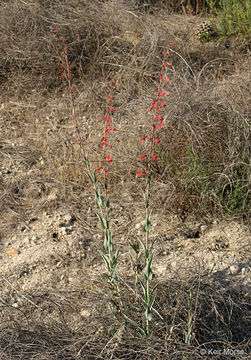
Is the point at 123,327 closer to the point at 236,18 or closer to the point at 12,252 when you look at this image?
the point at 12,252

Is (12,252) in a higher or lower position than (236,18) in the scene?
lower

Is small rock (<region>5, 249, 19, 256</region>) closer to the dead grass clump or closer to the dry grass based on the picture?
the dry grass

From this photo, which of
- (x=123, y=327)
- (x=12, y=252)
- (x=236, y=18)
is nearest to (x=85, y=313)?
(x=123, y=327)

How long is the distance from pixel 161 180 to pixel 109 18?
2.49 metres

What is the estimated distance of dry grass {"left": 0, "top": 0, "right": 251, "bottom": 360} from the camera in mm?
2260

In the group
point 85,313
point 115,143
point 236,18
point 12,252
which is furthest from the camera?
point 236,18

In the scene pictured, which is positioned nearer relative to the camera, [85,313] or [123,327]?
[123,327]

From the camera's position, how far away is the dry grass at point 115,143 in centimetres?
226

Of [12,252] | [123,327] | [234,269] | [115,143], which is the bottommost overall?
[234,269]

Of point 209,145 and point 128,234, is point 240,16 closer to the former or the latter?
point 209,145

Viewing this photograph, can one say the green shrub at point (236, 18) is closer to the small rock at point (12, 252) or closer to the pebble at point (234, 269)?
the pebble at point (234, 269)

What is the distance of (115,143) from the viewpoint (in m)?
3.88

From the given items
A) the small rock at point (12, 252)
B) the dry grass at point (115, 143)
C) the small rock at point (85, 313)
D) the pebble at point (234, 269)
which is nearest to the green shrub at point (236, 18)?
the dry grass at point (115, 143)

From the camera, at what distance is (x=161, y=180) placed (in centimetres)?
349
